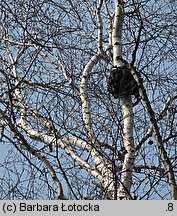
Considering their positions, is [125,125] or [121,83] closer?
[125,125]

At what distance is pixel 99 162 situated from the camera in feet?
16.0

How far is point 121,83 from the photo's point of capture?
5023mm

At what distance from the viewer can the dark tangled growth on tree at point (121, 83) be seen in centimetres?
498

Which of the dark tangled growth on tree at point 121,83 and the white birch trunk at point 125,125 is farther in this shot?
the dark tangled growth on tree at point 121,83

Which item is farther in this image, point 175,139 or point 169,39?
point 169,39

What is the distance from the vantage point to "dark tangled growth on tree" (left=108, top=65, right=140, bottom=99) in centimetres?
498

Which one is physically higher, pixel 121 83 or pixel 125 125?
pixel 121 83

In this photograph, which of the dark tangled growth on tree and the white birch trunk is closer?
the white birch trunk

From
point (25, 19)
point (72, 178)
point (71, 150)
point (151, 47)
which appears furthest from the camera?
point (151, 47)
